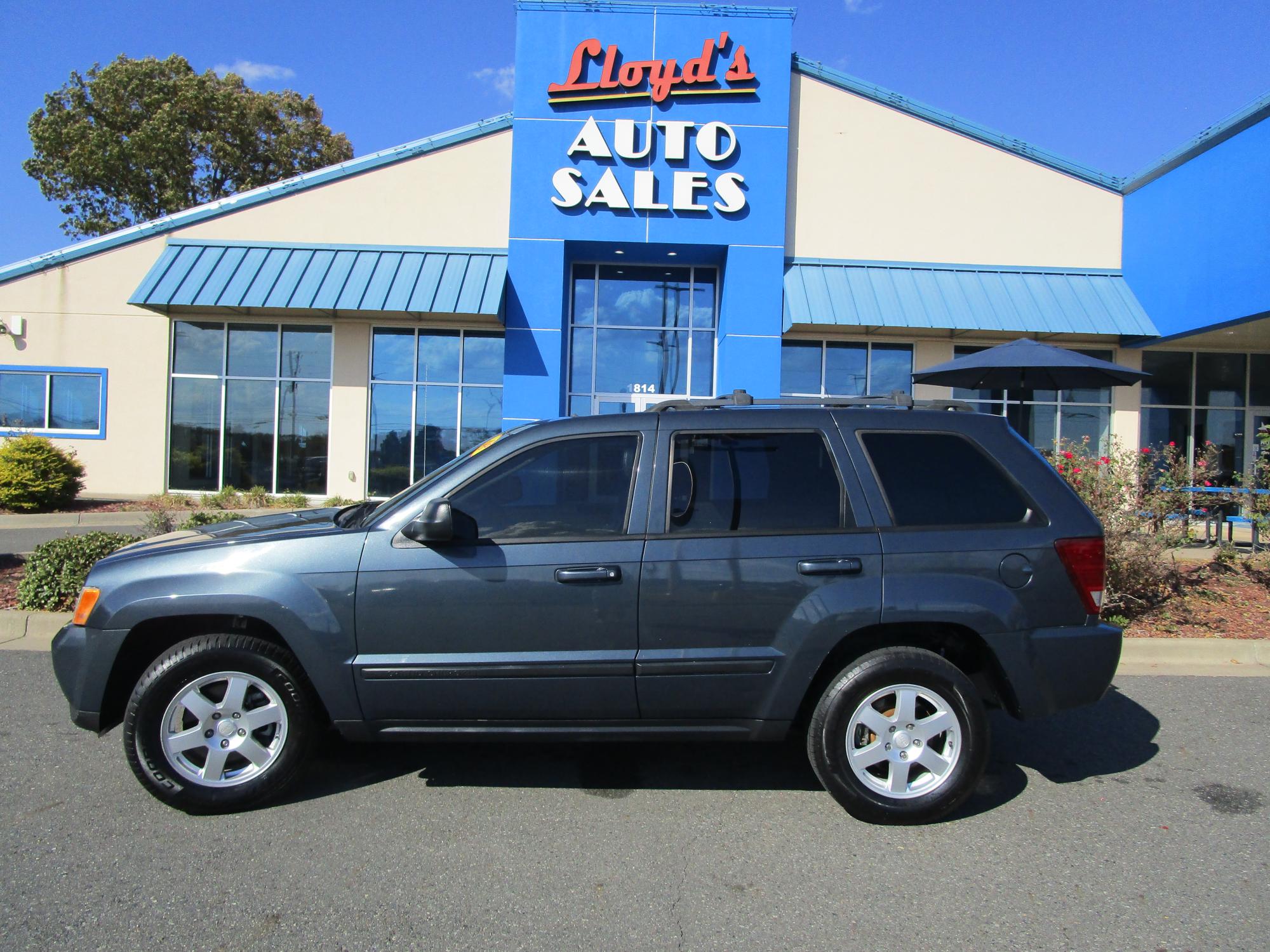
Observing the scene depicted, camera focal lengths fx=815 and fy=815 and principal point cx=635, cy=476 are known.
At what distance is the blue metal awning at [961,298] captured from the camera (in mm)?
14594

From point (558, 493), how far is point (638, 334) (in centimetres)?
1277

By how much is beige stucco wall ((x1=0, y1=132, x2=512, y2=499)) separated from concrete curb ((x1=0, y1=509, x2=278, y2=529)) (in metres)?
2.46

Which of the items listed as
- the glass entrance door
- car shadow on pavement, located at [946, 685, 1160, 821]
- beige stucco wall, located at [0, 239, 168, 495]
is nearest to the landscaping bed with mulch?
car shadow on pavement, located at [946, 685, 1160, 821]

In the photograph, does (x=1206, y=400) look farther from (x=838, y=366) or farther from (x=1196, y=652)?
(x=1196, y=652)

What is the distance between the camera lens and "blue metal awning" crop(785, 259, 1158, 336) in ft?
47.9

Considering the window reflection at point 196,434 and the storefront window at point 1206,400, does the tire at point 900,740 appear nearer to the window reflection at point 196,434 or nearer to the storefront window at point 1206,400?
the window reflection at point 196,434

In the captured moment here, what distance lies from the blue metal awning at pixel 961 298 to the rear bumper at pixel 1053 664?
11437 mm

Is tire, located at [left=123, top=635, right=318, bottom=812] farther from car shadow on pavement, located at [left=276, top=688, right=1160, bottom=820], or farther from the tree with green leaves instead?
the tree with green leaves

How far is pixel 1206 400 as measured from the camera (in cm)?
1647

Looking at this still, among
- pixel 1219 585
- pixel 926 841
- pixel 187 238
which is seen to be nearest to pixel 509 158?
pixel 187 238

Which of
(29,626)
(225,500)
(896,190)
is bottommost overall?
(29,626)

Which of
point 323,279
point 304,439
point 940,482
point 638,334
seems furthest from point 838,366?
point 940,482

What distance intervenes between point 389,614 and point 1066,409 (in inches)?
625

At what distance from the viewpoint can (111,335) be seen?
52.2 feet
